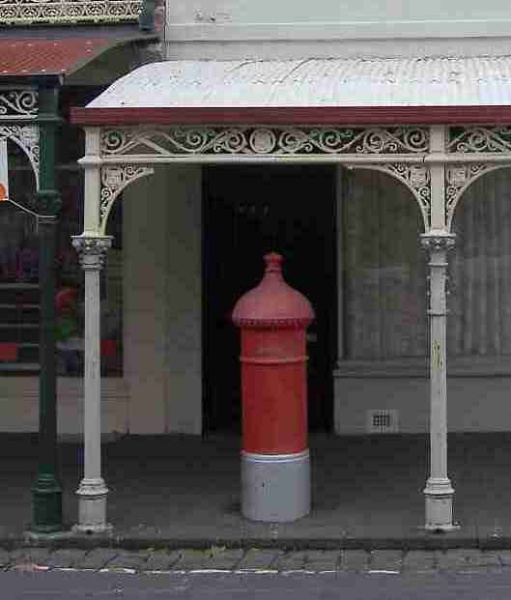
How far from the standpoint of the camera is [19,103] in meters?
8.92

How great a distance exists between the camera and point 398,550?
→ 8.30 metres

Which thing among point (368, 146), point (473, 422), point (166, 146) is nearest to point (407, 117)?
point (368, 146)

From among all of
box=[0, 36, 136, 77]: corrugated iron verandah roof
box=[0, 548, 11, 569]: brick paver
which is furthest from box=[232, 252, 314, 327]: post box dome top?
box=[0, 548, 11, 569]: brick paver

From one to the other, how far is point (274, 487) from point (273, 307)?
4.39ft

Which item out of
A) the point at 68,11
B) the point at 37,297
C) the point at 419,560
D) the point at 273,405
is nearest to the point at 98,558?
the point at 273,405

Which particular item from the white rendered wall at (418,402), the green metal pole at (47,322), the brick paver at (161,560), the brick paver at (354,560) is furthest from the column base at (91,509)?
the white rendered wall at (418,402)

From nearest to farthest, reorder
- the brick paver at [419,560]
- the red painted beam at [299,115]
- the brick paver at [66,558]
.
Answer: the brick paver at [419,560], the brick paver at [66,558], the red painted beam at [299,115]

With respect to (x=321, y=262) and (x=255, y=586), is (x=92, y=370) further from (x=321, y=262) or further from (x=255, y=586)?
(x=321, y=262)

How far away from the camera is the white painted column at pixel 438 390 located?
852cm

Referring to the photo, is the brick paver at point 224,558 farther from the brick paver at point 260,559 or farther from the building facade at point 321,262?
the building facade at point 321,262

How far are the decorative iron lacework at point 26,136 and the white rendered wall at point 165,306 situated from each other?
3478 millimetres

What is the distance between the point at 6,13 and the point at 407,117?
15.6ft

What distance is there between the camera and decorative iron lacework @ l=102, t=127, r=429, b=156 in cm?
863

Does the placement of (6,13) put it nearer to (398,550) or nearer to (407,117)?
(407,117)
